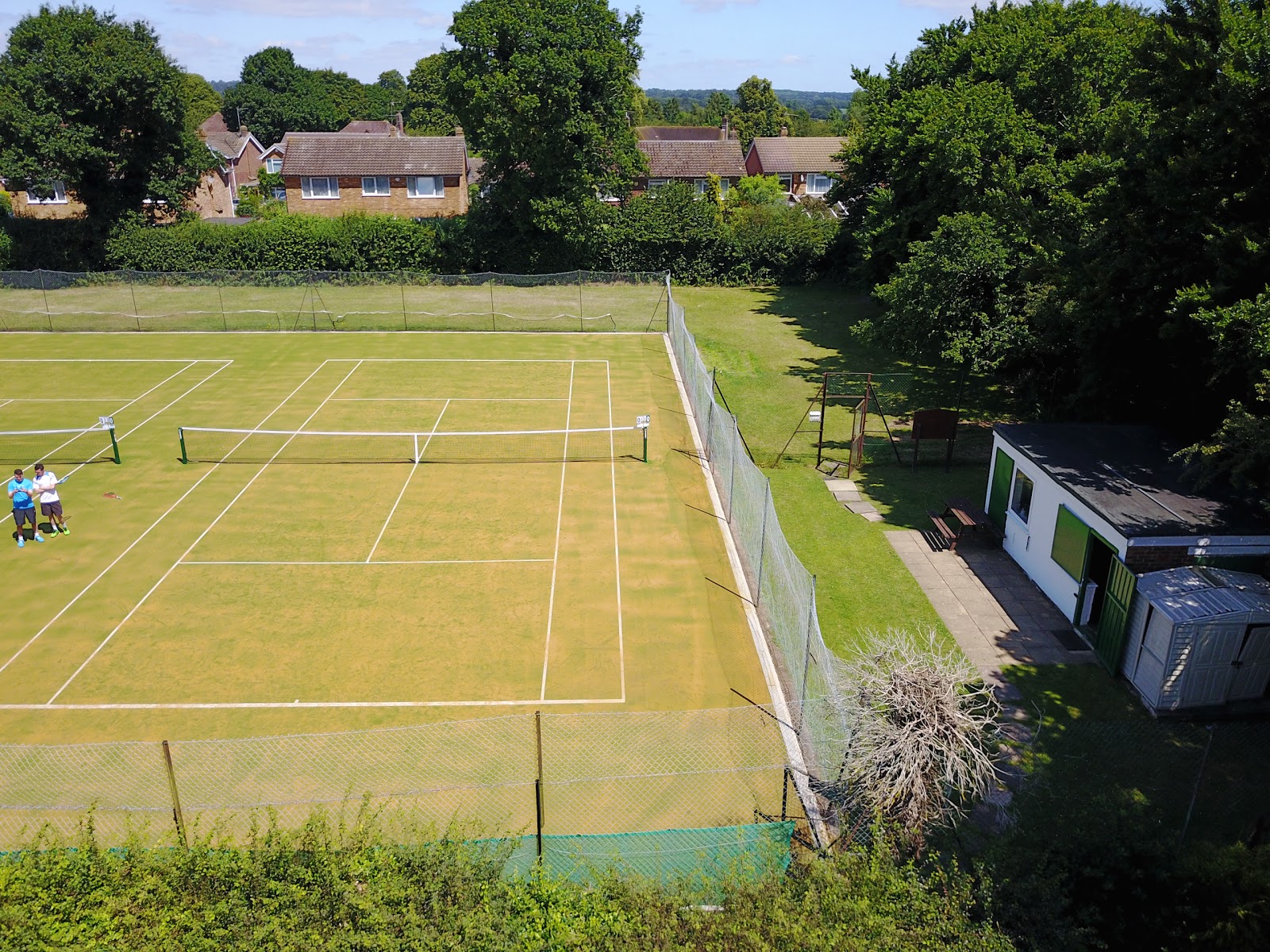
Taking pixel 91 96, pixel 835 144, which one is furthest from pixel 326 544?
pixel 835 144

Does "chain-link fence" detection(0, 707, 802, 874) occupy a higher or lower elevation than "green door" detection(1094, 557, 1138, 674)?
lower

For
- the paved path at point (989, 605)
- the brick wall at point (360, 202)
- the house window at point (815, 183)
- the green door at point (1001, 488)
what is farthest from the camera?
the house window at point (815, 183)

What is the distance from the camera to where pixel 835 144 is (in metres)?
73.2

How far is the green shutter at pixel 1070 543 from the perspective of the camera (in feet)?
50.7

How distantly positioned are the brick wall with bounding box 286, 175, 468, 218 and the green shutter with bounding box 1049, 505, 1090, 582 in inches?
1743

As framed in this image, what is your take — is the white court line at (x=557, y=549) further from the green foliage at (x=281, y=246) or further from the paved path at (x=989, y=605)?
the green foliage at (x=281, y=246)

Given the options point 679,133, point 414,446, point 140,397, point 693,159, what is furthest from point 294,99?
point 414,446

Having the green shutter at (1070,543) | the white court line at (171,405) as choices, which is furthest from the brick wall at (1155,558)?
the white court line at (171,405)

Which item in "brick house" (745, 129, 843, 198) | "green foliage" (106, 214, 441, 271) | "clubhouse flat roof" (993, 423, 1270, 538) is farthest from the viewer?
"brick house" (745, 129, 843, 198)

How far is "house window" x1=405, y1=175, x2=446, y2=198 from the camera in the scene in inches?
2132

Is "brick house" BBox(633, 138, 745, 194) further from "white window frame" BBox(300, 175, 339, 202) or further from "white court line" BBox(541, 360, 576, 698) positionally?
"white court line" BBox(541, 360, 576, 698)

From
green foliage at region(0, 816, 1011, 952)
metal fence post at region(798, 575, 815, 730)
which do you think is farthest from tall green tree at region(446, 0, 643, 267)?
green foliage at region(0, 816, 1011, 952)

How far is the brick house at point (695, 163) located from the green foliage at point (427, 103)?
84.3ft

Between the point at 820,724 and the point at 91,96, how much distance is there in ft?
137
